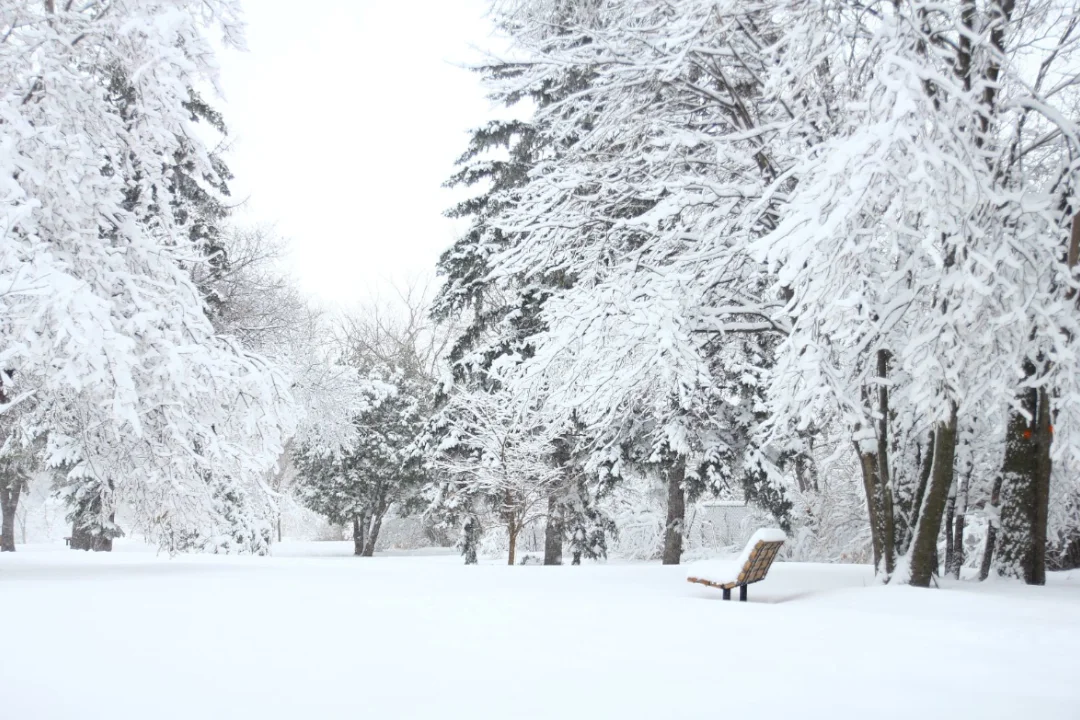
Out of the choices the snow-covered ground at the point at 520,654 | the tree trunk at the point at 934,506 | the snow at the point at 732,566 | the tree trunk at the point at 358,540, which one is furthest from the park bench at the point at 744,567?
the tree trunk at the point at 358,540

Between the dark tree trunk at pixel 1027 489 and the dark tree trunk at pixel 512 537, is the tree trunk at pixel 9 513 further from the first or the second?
the dark tree trunk at pixel 1027 489

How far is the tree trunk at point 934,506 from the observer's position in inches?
284

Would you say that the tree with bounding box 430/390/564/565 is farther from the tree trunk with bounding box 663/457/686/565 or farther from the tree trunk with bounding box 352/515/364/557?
the tree trunk with bounding box 352/515/364/557

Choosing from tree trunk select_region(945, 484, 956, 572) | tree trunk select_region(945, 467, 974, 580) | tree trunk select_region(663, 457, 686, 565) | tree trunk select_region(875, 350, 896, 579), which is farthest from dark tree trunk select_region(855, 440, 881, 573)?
tree trunk select_region(663, 457, 686, 565)

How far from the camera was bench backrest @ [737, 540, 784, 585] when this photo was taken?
22.9ft

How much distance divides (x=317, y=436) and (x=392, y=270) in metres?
16.2

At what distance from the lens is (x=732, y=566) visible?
7.24 meters

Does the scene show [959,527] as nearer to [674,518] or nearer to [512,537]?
[674,518]

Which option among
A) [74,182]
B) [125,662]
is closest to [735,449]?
[74,182]

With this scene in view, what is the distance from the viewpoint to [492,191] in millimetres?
17672

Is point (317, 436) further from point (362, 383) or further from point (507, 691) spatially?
point (507, 691)

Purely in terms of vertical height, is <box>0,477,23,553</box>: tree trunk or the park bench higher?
the park bench

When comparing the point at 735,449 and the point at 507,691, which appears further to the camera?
the point at 735,449

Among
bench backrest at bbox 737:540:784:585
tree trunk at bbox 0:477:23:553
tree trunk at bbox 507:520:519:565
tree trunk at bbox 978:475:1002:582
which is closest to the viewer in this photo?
bench backrest at bbox 737:540:784:585
